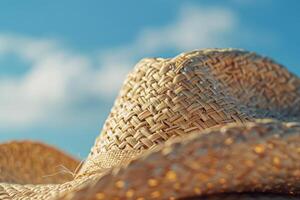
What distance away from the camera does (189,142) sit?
92 cm

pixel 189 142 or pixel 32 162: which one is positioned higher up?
pixel 189 142

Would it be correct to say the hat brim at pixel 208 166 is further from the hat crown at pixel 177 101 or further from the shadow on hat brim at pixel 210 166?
the hat crown at pixel 177 101

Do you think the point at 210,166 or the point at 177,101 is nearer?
the point at 210,166

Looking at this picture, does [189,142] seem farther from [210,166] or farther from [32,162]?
[32,162]

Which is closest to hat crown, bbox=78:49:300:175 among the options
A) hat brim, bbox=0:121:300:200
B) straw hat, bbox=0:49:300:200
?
straw hat, bbox=0:49:300:200

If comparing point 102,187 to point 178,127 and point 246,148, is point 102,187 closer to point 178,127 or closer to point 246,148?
point 246,148

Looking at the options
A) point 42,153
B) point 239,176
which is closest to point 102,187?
point 239,176

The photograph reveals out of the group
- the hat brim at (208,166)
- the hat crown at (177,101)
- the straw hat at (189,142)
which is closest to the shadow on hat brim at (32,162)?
the straw hat at (189,142)

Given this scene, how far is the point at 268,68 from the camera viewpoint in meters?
2.12

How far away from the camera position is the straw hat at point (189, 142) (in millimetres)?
915

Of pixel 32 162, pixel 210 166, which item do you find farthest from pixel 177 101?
pixel 32 162

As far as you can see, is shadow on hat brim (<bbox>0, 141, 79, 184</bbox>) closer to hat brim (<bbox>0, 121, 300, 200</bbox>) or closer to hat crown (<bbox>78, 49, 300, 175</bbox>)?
hat crown (<bbox>78, 49, 300, 175</bbox>)

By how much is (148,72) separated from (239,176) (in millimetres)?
819

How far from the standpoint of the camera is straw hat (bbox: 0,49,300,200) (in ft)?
3.00
